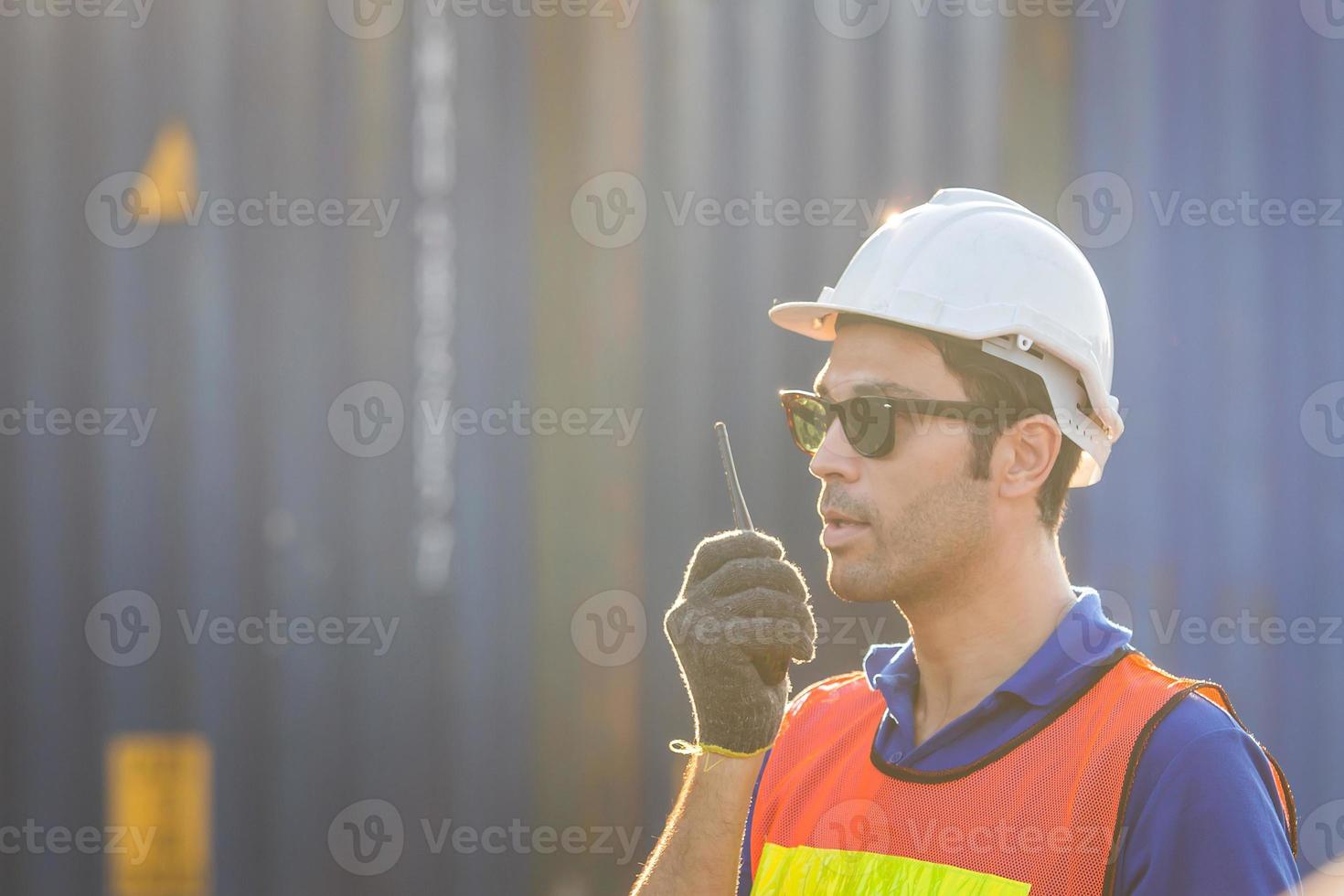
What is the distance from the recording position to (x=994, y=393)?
2.01 metres

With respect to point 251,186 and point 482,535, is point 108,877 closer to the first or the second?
point 482,535

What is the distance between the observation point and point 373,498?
3.70 meters

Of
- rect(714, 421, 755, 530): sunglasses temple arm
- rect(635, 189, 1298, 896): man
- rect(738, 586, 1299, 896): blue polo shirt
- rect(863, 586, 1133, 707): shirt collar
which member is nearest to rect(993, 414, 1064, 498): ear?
rect(635, 189, 1298, 896): man

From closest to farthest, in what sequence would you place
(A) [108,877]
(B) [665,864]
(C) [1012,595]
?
(C) [1012,595]
(B) [665,864]
(A) [108,877]

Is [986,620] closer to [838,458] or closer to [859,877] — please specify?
[838,458]

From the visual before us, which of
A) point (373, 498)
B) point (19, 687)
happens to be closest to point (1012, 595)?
point (373, 498)

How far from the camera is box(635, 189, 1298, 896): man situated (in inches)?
67.8

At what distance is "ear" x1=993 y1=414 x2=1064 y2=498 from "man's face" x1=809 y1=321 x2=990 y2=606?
1.9 inches

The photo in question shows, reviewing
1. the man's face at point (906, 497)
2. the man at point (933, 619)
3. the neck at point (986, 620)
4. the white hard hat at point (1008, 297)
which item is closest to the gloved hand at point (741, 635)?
the man at point (933, 619)

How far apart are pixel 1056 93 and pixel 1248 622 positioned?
71.9 inches

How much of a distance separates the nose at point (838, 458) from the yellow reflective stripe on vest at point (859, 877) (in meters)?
0.63

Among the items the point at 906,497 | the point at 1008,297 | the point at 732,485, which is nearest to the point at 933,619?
the point at 906,497

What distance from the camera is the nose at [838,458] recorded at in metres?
2.02

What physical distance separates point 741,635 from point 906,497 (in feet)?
1.23
